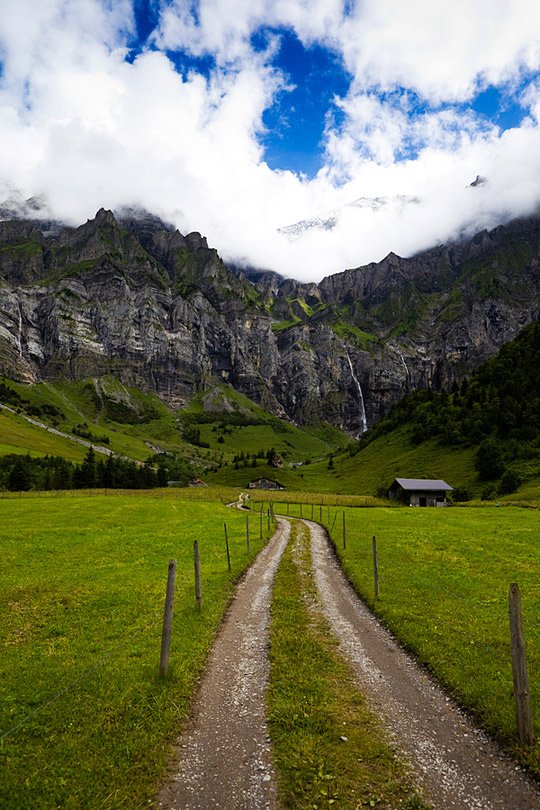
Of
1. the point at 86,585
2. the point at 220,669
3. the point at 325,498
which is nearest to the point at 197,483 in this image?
the point at 325,498

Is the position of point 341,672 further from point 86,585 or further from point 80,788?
point 86,585

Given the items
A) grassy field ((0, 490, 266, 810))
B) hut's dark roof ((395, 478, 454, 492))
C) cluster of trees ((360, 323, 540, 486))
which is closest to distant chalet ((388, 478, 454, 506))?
hut's dark roof ((395, 478, 454, 492))

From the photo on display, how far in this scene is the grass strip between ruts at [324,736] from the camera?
8.82 metres

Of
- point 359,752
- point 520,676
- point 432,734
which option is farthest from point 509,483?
point 359,752

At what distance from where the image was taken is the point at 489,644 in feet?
53.4

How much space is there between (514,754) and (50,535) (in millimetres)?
47968

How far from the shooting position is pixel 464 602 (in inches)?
862

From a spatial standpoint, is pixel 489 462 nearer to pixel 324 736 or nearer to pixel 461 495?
pixel 461 495

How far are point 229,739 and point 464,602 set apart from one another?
15614mm

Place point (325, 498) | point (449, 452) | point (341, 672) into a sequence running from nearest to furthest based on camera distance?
point (341, 672) → point (325, 498) → point (449, 452)

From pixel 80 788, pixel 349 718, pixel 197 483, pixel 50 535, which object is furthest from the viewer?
pixel 197 483

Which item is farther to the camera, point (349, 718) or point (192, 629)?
point (192, 629)

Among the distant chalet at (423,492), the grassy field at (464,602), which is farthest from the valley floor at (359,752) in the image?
the distant chalet at (423,492)

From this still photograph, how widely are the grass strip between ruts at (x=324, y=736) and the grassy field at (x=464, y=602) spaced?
3106 millimetres
